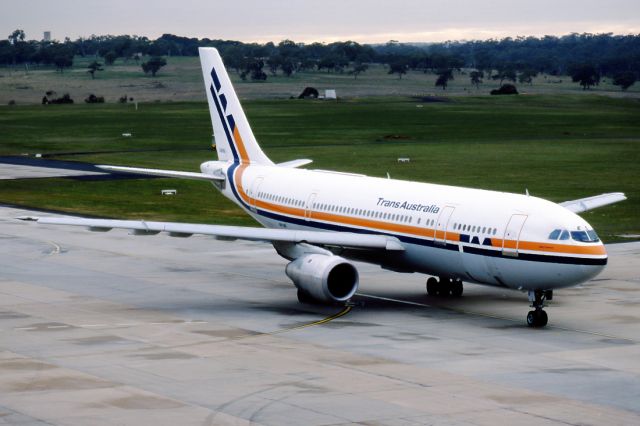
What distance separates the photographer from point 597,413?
28969 millimetres

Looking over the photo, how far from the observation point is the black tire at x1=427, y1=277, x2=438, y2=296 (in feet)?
152

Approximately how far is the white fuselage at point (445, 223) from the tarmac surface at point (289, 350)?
180 cm

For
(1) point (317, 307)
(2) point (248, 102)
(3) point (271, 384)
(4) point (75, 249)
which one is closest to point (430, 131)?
(2) point (248, 102)

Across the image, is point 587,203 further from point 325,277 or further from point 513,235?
point 325,277

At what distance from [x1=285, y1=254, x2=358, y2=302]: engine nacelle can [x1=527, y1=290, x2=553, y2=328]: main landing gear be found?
6.21 meters

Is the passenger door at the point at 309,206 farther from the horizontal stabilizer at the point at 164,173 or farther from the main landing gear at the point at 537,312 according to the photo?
the main landing gear at the point at 537,312

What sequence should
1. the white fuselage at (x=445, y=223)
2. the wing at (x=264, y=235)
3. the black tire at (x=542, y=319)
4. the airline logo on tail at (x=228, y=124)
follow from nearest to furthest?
the white fuselage at (x=445, y=223)
the black tire at (x=542, y=319)
the wing at (x=264, y=235)
the airline logo on tail at (x=228, y=124)

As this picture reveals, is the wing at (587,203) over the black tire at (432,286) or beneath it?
over

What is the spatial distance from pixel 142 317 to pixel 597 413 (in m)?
18.0

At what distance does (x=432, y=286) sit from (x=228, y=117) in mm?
14278

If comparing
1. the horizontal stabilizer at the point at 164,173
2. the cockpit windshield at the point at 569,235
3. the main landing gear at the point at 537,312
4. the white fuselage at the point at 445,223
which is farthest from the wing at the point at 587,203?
the horizontal stabilizer at the point at 164,173

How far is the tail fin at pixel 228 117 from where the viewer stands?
54906mm

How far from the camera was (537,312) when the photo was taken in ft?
131

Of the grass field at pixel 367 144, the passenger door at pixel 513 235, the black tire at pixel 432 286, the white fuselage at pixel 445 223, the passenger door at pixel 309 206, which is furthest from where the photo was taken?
the grass field at pixel 367 144
